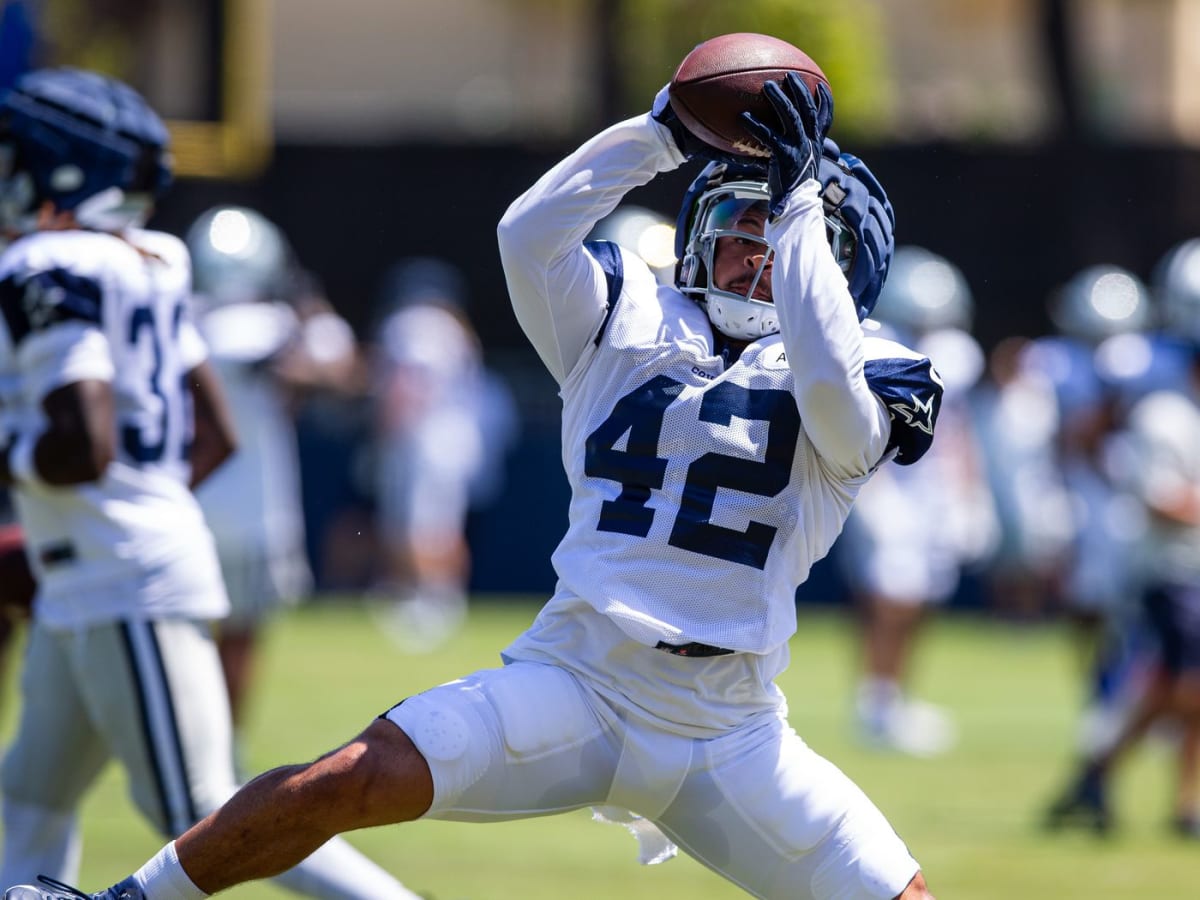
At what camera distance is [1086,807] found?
280 inches

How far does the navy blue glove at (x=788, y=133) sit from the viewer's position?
3432mm

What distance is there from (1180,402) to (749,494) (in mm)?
4145

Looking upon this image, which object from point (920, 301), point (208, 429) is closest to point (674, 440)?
point (208, 429)

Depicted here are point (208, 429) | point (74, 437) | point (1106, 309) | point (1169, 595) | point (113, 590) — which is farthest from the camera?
point (1106, 309)

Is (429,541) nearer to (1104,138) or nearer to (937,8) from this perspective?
(1104,138)

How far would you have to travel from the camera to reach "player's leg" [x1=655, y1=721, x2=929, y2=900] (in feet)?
11.7

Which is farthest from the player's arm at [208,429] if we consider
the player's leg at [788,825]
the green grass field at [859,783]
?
the player's leg at [788,825]

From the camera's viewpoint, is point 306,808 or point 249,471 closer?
point 306,808

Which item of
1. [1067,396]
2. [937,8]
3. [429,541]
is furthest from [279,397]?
[937,8]

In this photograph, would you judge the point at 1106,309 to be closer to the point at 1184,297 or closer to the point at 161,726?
→ the point at 1184,297

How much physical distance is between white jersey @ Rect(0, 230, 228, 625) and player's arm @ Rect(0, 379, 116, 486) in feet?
0.10

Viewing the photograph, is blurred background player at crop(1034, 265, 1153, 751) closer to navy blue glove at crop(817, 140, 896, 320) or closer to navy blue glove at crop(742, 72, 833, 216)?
navy blue glove at crop(817, 140, 896, 320)

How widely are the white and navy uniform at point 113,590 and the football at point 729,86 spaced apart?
1502 millimetres

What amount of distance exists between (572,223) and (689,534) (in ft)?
1.96
